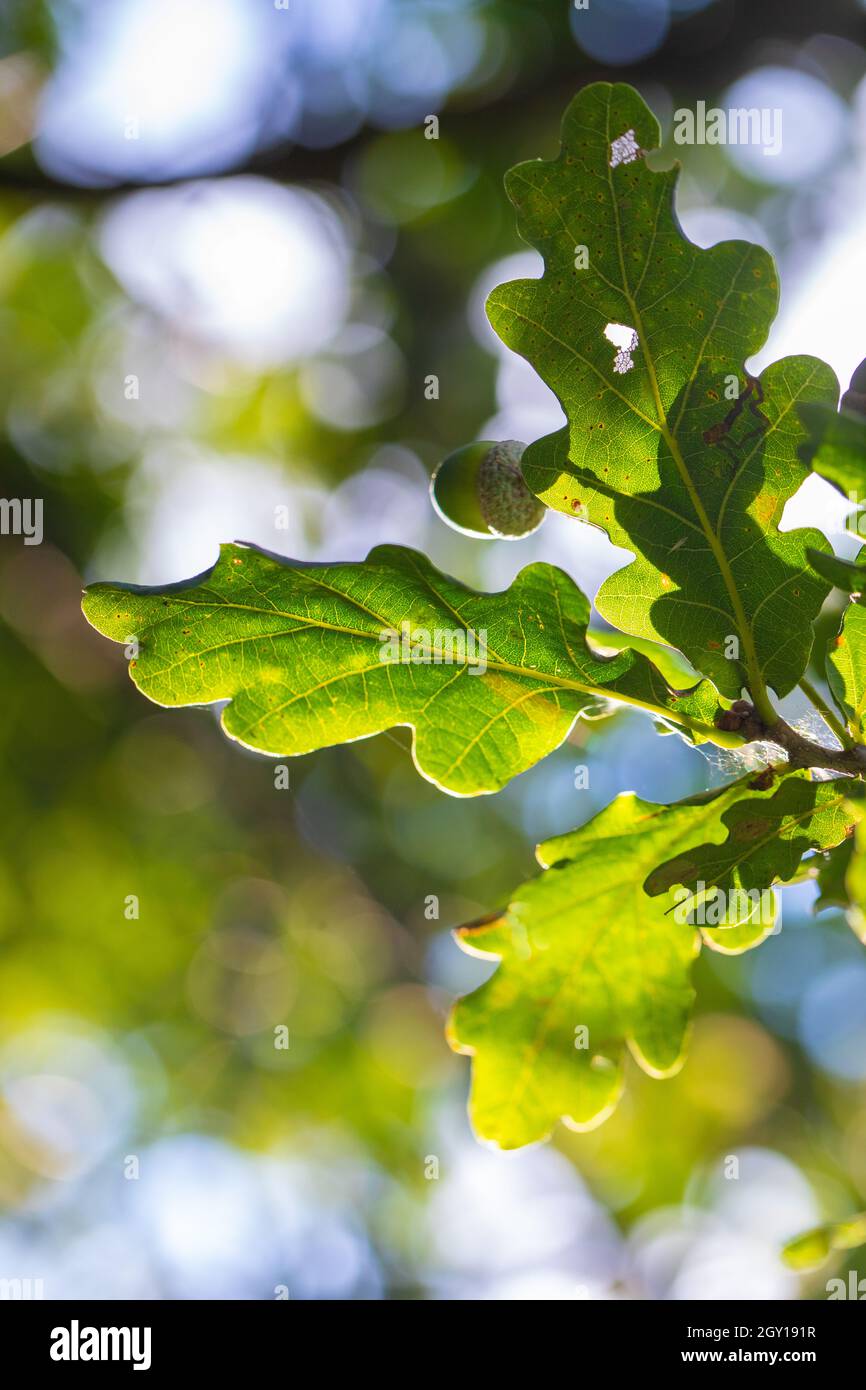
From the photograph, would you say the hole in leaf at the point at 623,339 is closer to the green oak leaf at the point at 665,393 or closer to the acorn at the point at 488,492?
the green oak leaf at the point at 665,393

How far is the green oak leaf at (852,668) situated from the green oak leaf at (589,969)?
198 mm

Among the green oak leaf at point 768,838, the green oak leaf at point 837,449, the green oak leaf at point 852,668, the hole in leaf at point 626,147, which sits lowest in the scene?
the green oak leaf at point 768,838

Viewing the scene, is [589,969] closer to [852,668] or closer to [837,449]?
[852,668]

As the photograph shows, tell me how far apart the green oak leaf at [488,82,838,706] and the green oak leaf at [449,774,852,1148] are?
0.29 m

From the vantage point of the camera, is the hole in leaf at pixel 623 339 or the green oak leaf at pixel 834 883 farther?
the green oak leaf at pixel 834 883

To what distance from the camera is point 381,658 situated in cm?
157

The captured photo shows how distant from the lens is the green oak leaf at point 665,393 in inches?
56.1

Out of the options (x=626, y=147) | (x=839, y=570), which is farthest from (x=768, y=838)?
(x=626, y=147)

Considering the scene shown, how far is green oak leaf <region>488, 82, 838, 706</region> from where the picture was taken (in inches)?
56.1

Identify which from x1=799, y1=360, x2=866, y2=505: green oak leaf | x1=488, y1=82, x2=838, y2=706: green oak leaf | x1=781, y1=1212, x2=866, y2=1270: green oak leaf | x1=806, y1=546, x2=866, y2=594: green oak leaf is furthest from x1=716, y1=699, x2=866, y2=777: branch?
x1=781, y1=1212, x2=866, y2=1270: green oak leaf

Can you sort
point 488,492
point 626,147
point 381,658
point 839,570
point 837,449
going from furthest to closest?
point 488,492
point 381,658
point 626,147
point 839,570
point 837,449

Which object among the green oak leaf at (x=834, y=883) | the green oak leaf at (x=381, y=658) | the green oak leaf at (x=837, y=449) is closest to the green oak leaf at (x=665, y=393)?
the green oak leaf at (x=381, y=658)

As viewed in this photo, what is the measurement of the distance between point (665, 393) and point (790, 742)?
511 mm

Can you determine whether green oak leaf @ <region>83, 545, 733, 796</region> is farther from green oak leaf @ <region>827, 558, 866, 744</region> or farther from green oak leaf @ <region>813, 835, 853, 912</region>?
green oak leaf @ <region>813, 835, 853, 912</region>
